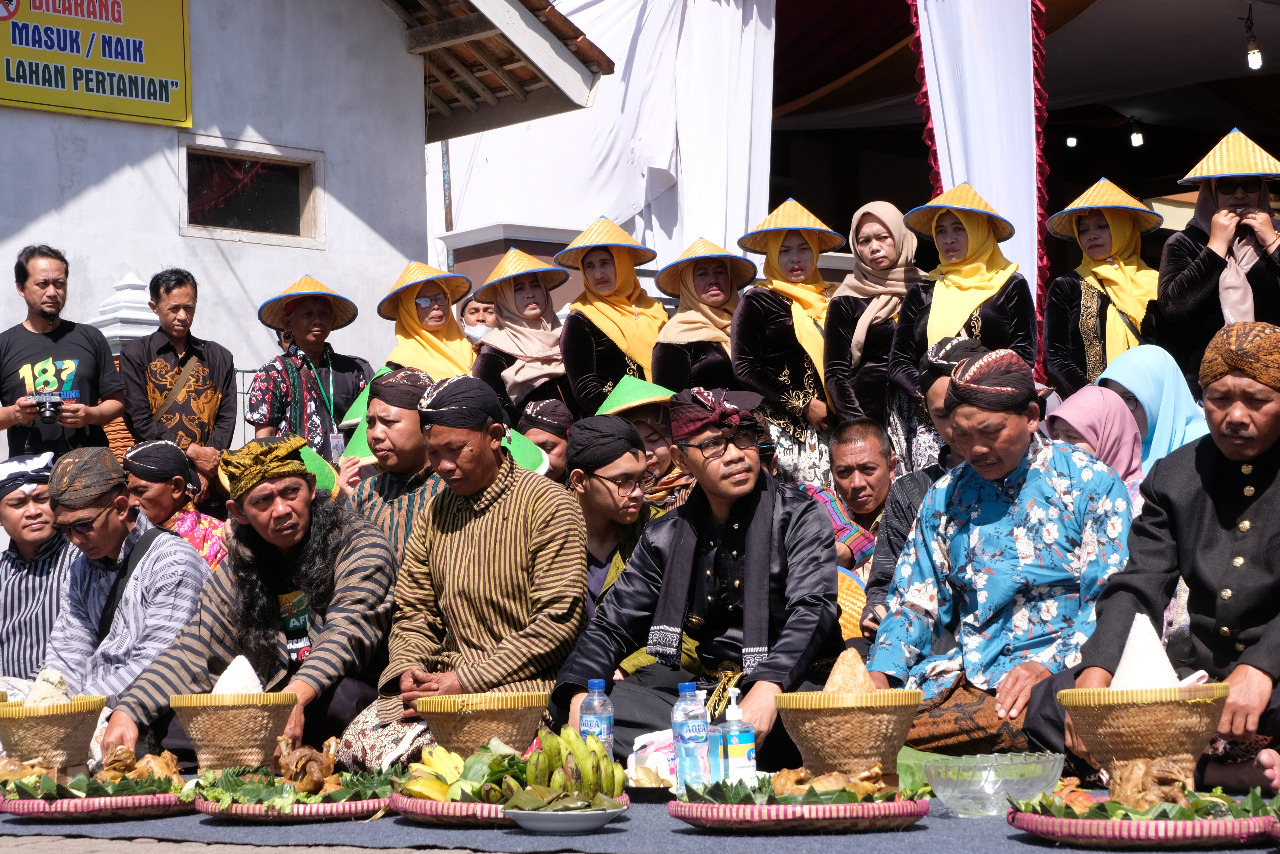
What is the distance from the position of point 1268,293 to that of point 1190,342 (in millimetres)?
378

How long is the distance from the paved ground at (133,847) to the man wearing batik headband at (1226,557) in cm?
185

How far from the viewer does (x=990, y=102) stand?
8.30m

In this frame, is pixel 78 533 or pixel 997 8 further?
pixel 997 8

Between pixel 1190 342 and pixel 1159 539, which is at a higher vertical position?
pixel 1190 342

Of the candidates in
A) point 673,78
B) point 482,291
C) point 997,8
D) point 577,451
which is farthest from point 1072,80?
point 577,451

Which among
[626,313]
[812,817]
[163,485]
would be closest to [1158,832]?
[812,817]

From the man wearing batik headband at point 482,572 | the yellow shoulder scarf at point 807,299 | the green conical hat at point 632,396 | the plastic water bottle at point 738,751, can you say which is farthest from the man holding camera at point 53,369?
the plastic water bottle at point 738,751

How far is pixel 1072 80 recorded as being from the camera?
12.5m

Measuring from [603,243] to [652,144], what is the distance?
12.9ft

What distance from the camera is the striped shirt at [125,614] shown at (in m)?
5.20

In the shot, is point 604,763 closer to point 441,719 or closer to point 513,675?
point 441,719

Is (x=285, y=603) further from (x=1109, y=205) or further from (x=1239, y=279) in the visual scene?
(x=1109, y=205)

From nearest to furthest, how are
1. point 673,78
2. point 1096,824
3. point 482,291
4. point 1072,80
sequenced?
point 1096,824 < point 482,291 < point 673,78 < point 1072,80

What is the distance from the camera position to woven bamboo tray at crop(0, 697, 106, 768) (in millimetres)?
4477
